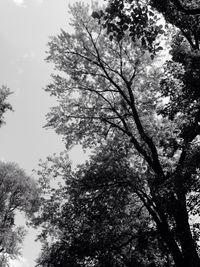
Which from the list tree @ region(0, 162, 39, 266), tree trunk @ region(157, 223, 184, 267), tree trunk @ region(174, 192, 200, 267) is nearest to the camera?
tree trunk @ region(174, 192, 200, 267)

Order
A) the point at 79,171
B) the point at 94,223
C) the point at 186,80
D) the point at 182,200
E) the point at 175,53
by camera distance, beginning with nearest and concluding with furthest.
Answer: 1. the point at 186,80
2. the point at 175,53
3. the point at 182,200
4. the point at 94,223
5. the point at 79,171

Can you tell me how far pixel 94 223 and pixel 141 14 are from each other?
11.0m

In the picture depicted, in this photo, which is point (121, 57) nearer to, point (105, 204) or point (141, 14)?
point (105, 204)

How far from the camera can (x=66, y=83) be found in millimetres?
17484

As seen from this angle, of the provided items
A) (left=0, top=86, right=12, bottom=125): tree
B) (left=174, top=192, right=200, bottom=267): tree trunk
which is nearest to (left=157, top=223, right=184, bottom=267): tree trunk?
(left=174, top=192, right=200, bottom=267): tree trunk

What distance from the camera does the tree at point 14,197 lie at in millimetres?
25828

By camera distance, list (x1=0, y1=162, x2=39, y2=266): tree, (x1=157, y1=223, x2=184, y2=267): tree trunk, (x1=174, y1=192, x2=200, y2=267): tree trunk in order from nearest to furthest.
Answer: (x1=174, y1=192, x2=200, y2=267): tree trunk < (x1=157, y1=223, x2=184, y2=267): tree trunk < (x1=0, y1=162, x2=39, y2=266): tree

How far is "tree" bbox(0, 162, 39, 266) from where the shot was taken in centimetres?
2583

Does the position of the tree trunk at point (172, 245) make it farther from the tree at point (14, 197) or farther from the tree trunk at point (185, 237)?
the tree at point (14, 197)

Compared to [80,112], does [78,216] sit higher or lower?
lower

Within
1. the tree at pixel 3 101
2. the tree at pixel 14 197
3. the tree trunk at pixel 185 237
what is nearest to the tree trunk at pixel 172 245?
the tree trunk at pixel 185 237

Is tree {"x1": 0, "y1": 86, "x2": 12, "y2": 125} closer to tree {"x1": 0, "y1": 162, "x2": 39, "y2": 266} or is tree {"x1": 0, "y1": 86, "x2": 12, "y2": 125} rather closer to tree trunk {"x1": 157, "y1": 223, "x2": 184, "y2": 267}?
tree trunk {"x1": 157, "y1": 223, "x2": 184, "y2": 267}

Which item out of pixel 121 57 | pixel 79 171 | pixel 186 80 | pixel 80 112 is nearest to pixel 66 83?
pixel 80 112

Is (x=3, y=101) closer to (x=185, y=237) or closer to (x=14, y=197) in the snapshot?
(x=185, y=237)
